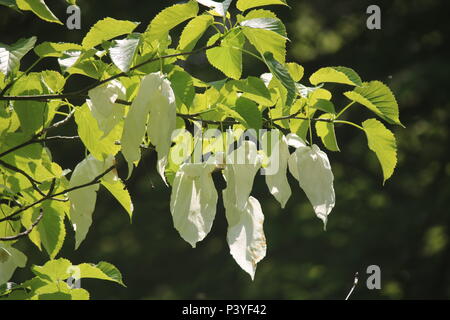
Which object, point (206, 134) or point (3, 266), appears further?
point (3, 266)

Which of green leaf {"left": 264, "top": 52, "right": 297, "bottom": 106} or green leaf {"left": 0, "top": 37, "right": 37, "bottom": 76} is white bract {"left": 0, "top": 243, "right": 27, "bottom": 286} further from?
green leaf {"left": 264, "top": 52, "right": 297, "bottom": 106}

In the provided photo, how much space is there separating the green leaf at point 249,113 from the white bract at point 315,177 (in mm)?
47

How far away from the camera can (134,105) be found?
0.63 metres

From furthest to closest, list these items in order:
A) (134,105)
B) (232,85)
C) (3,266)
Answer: (3,266)
(232,85)
(134,105)

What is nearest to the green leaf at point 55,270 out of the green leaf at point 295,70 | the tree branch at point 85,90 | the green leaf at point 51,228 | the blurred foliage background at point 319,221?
the green leaf at point 51,228

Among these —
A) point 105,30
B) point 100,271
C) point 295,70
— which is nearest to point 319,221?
point 100,271

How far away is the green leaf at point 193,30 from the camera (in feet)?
2.28

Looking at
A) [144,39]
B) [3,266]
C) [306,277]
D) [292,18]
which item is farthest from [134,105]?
[292,18]

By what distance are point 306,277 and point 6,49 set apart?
3.18 metres

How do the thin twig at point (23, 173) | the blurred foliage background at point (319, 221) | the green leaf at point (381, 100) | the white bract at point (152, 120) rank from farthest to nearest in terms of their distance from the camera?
the blurred foliage background at point (319, 221), the thin twig at point (23, 173), the green leaf at point (381, 100), the white bract at point (152, 120)

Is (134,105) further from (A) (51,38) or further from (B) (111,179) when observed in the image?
(A) (51,38)

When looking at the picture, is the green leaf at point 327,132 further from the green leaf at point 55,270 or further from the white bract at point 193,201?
the green leaf at point 55,270

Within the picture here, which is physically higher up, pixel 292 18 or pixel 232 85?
pixel 232 85
